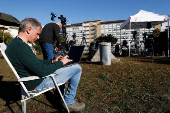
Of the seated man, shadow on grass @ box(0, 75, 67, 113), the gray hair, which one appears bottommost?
shadow on grass @ box(0, 75, 67, 113)

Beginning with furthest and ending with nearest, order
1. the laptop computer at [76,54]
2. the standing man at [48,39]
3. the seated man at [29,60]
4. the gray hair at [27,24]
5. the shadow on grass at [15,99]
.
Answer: the standing man at [48,39]
the shadow on grass at [15,99]
the laptop computer at [76,54]
the gray hair at [27,24]
the seated man at [29,60]

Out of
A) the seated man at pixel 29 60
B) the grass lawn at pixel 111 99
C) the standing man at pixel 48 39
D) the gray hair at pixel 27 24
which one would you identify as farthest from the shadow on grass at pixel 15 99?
the gray hair at pixel 27 24

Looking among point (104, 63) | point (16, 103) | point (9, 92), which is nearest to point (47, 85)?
point (16, 103)

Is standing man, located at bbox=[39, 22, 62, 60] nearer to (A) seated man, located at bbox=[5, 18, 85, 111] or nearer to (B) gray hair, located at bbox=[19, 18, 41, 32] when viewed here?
(A) seated man, located at bbox=[5, 18, 85, 111]

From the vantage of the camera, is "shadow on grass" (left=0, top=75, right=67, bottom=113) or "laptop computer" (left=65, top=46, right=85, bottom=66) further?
"shadow on grass" (left=0, top=75, right=67, bottom=113)

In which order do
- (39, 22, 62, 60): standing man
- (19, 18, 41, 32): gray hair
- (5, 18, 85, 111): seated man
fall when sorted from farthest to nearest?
(39, 22, 62, 60): standing man, (19, 18, 41, 32): gray hair, (5, 18, 85, 111): seated man

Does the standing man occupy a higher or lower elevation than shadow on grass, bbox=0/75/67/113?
higher

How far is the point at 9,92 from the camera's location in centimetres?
269

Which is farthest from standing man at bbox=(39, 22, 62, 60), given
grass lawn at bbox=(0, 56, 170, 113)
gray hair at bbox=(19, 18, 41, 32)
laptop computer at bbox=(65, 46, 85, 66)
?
gray hair at bbox=(19, 18, 41, 32)

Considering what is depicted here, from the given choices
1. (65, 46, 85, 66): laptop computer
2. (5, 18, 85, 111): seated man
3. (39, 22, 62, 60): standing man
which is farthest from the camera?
(39, 22, 62, 60): standing man

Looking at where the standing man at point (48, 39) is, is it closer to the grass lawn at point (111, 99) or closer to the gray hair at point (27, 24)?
the grass lawn at point (111, 99)

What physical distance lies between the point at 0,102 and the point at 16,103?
32cm

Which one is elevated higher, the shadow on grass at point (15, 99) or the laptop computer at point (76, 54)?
the laptop computer at point (76, 54)

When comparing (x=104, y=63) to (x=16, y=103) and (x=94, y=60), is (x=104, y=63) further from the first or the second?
(x=16, y=103)
